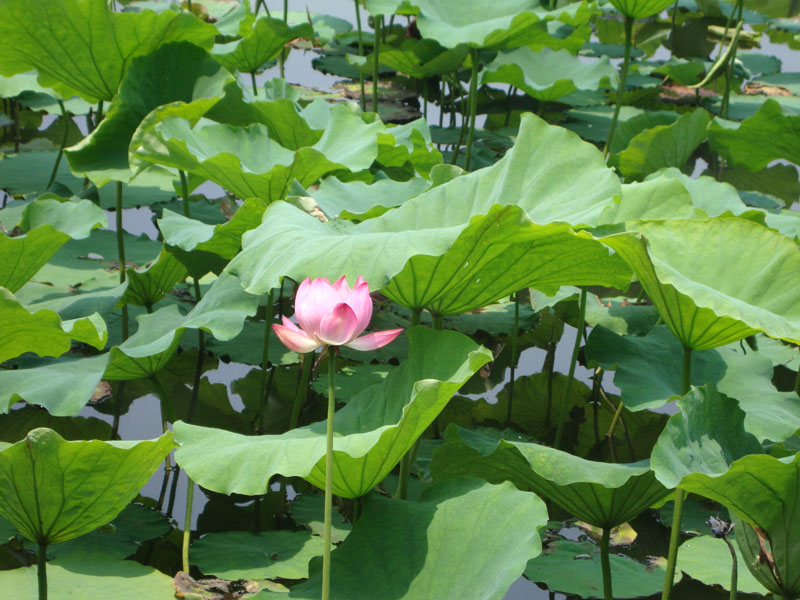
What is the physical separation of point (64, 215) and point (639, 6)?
72.4 inches

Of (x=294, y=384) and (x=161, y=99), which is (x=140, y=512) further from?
(x=161, y=99)

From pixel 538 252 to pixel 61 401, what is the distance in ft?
2.57

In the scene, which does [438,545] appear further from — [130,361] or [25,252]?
[25,252]

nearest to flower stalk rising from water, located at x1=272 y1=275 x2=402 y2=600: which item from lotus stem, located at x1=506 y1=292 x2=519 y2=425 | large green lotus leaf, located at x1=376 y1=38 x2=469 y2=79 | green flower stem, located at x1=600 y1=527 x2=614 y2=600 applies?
green flower stem, located at x1=600 y1=527 x2=614 y2=600

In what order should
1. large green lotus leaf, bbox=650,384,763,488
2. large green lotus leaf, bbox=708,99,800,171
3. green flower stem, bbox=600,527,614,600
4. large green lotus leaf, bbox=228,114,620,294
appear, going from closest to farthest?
1. large green lotus leaf, bbox=650,384,763,488
2. large green lotus leaf, bbox=228,114,620,294
3. green flower stem, bbox=600,527,614,600
4. large green lotus leaf, bbox=708,99,800,171

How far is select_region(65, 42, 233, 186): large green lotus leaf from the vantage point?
214cm

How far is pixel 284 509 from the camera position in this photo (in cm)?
162

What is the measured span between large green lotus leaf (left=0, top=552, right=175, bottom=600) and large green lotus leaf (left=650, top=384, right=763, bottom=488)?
72cm

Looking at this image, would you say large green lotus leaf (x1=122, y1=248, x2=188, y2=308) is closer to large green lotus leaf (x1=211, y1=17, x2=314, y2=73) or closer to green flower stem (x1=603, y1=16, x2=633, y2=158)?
large green lotus leaf (x1=211, y1=17, x2=314, y2=73)

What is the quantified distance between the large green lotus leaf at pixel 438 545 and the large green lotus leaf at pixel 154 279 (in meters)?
0.78

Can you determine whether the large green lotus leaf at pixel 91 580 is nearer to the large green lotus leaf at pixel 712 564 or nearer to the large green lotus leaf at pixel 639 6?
the large green lotus leaf at pixel 712 564

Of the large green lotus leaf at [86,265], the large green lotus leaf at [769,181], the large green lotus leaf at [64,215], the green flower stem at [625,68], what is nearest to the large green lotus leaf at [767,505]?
the large green lotus leaf at [64,215]

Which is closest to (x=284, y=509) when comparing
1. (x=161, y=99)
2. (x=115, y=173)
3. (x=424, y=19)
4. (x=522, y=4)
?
(x=115, y=173)

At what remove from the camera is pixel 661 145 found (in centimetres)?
264
